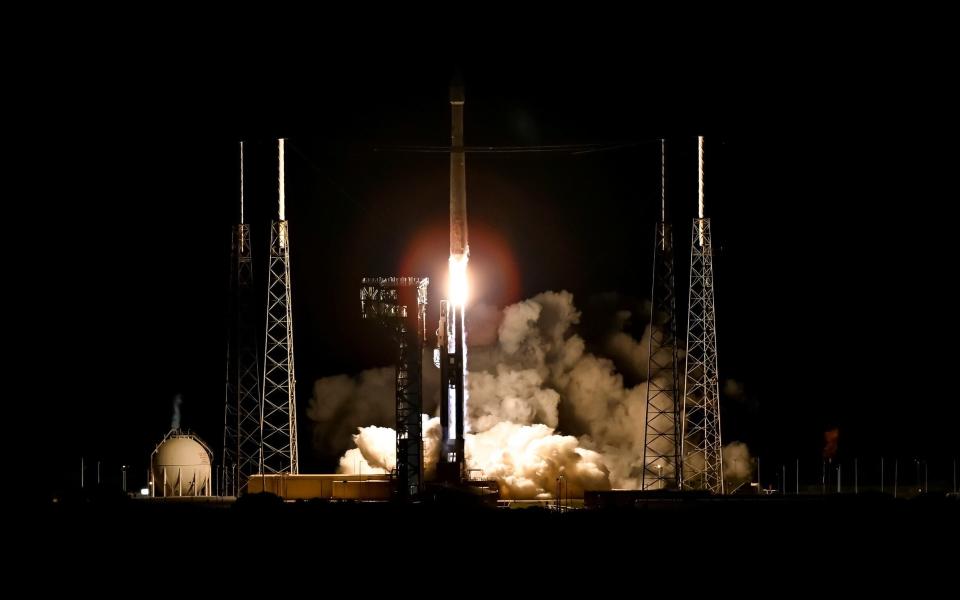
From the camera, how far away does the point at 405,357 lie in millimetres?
65938

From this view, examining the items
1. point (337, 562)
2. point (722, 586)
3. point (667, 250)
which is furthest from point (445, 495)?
point (722, 586)

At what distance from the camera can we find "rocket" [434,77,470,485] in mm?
71188

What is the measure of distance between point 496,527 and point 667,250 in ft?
68.7

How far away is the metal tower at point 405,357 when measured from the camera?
64750 millimetres

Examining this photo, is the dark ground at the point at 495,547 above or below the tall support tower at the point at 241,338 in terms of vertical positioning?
below

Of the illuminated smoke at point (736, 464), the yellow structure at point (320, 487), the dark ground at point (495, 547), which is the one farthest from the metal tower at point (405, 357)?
the illuminated smoke at point (736, 464)

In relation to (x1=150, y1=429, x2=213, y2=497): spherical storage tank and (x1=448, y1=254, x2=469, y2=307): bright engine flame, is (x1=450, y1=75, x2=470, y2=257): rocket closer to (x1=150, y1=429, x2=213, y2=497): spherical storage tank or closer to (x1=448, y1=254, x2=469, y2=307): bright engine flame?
(x1=448, y1=254, x2=469, y2=307): bright engine flame

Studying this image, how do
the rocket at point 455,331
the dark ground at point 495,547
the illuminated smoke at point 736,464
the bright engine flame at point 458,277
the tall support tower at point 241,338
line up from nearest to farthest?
the dark ground at point 495,547, the tall support tower at point 241,338, the rocket at point 455,331, the bright engine flame at point 458,277, the illuminated smoke at point 736,464

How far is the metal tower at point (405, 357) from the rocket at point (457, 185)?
20.9 feet

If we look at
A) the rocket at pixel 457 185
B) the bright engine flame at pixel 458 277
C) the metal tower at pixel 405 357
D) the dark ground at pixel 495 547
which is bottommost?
the dark ground at pixel 495 547

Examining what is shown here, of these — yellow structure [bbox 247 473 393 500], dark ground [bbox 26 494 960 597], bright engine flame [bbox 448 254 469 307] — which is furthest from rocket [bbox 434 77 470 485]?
dark ground [bbox 26 494 960 597]

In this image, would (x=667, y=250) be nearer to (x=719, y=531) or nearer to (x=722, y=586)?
(x=719, y=531)

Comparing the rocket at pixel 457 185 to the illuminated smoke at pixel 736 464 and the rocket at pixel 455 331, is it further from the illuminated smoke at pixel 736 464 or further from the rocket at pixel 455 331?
the illuminated smoke at pixel 736 464

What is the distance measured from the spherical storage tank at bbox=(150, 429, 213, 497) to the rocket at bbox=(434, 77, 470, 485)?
10.7 m
